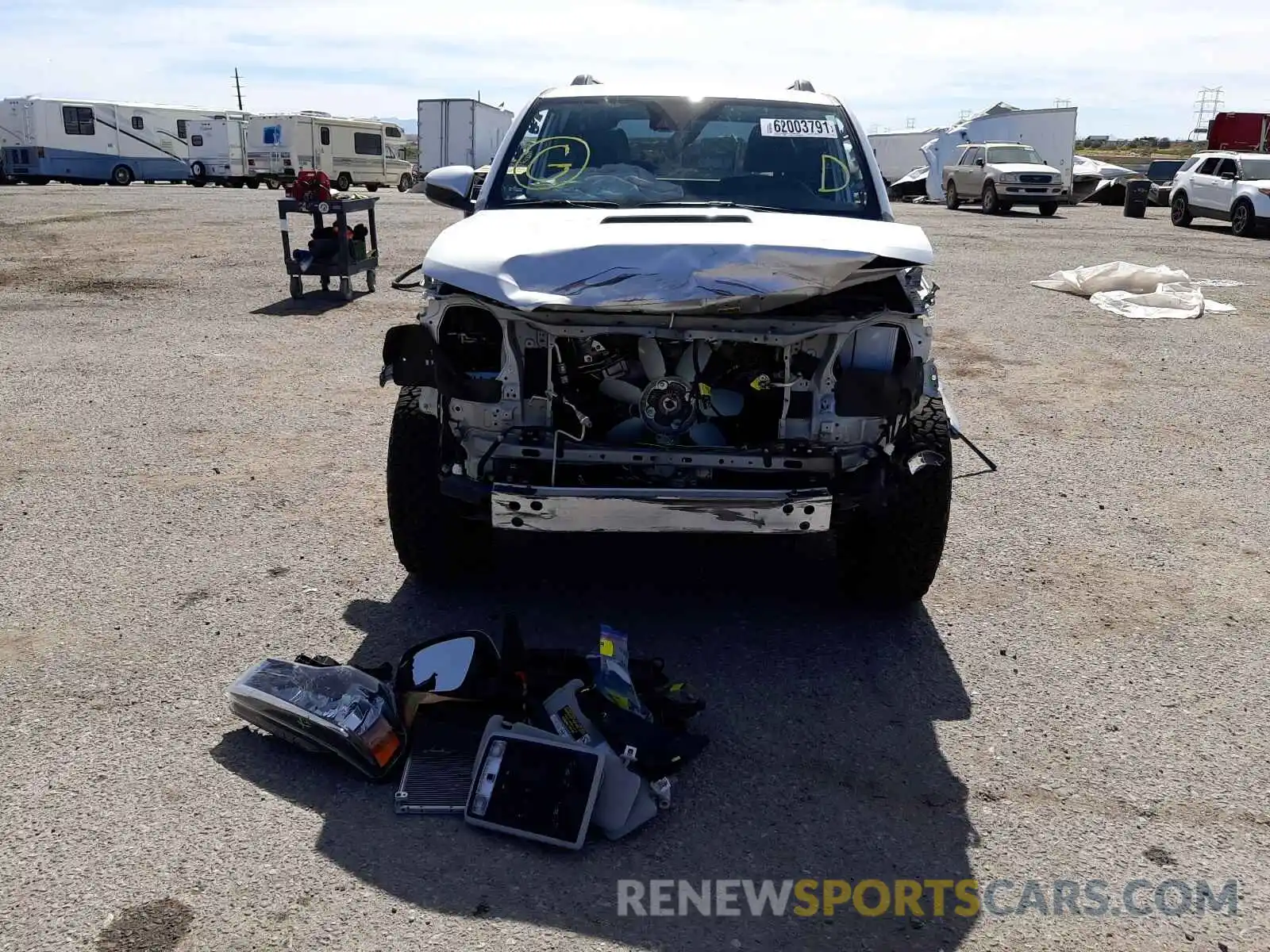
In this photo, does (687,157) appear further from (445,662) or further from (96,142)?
(96,142)

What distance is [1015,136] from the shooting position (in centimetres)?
3156

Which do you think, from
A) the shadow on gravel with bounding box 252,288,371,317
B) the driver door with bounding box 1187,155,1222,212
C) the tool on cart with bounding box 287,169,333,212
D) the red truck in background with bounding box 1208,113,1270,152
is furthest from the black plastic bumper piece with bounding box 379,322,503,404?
the red truck in background with bounding box 1208,113,1270,152

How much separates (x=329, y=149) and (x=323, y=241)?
29.4 metres

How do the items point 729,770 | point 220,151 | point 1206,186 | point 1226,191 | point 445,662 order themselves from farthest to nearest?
point 220,151 → point 1206,186 → point 1226,191 → point 445,662 → point 729,770

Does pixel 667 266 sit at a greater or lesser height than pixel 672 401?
greater

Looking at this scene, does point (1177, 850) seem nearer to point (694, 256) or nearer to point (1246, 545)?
point (694, 256)

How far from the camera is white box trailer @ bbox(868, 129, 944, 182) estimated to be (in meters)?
41.8

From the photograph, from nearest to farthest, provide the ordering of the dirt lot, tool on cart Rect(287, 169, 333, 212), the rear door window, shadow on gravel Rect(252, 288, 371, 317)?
the dirt lot
shadow on gravel Rect(252, 288, 371, 317)
tool on cart Rect(287, 169, 333, 212)
the rear door window

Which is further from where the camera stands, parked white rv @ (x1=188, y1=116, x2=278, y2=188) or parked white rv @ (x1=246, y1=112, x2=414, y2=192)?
parked white rv @ (x1=188, y1=116, x2=278, y2=188)

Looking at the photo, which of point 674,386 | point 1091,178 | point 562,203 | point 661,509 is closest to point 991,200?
point 1091,178

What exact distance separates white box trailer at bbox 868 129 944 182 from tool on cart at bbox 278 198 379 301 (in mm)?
32782

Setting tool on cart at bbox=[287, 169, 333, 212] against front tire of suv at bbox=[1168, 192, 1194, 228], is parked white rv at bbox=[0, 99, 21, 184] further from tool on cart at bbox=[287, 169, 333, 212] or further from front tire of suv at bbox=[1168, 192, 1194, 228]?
front tire of suv at bbox=[1168, 192, 1194, 228]

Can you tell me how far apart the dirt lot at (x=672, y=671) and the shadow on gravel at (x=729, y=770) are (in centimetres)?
1

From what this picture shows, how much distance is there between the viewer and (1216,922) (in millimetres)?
2750
